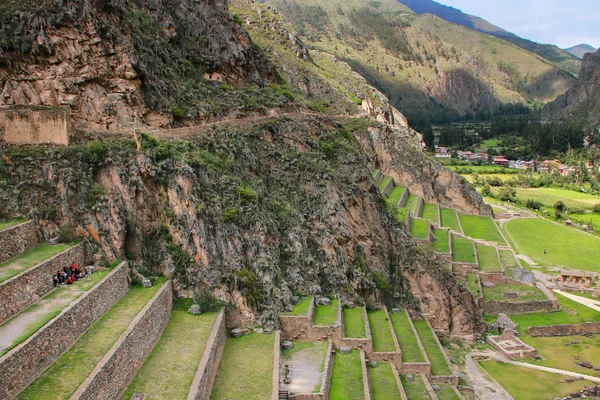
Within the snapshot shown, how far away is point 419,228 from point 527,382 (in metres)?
21.9

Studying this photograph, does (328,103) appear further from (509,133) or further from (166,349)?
(509,133)

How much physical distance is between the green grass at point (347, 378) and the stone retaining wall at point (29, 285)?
13.3m

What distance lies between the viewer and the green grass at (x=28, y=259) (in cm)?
2048

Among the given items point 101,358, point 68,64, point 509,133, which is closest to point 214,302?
point 101,358

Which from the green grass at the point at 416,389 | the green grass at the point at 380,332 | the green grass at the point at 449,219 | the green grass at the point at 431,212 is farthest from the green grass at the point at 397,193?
the green grass at the point at 416,389

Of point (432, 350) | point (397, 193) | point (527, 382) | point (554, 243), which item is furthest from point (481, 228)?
point (432, 350)

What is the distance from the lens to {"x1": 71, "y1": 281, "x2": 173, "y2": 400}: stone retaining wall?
17.6m

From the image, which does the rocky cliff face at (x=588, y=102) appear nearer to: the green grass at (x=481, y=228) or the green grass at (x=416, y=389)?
the green grass at (x=481, y=228)

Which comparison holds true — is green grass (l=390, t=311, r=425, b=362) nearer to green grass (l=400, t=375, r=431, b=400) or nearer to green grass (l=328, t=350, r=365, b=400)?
green grass (l=400, t=375, r=431, b=400)

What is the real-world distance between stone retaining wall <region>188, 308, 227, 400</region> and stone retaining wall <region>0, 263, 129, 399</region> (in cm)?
460

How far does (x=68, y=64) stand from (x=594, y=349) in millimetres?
40866

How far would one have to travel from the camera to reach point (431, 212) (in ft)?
220

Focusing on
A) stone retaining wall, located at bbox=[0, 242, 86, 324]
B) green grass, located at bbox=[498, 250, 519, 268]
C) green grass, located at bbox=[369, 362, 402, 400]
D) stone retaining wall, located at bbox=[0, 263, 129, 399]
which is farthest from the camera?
green grass, located at bbox=[498, 250, 519, 268]

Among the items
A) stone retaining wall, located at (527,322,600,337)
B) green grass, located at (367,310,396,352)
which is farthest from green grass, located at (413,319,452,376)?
stone retaining wall, located at (527,322,600,337)
